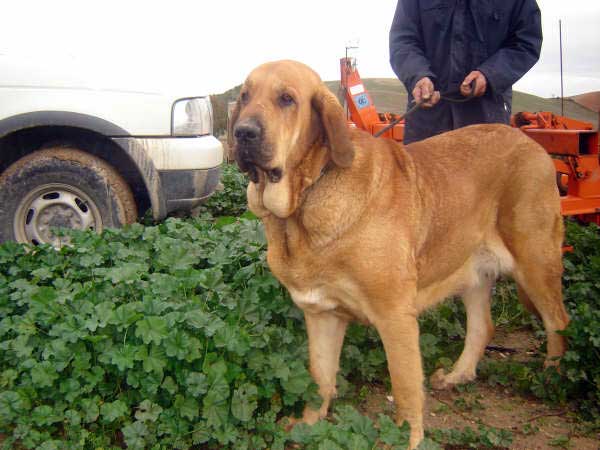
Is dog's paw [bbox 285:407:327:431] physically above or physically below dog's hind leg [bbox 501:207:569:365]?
below

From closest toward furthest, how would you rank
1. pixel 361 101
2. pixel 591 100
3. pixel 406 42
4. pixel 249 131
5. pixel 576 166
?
1. pixel 249 131
2. pixel 406 42
3. pixel 591 100
4. pixel 576 166
5. pixel 361 101

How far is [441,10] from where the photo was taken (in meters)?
4.32

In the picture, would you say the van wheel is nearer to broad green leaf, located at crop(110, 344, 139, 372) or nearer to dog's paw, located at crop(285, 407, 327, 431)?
broad green leaf, located at crop(110, 344, 139, 372)

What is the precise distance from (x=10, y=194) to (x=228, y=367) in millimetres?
2845

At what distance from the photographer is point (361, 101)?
32.5 feet

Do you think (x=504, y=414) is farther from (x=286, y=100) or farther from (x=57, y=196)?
(x=57, y=196)

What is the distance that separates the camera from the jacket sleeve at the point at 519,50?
408 centimetres

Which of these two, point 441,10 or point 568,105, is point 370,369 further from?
point 568,105

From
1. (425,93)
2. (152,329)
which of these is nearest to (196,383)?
(152,329)

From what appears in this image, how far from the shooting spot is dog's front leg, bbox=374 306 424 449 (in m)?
2.91

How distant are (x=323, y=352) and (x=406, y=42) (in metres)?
2.49

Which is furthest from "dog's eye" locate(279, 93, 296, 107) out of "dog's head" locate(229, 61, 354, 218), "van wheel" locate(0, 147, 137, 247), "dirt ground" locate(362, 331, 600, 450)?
"van wheel" locate(0, 147, 137, 247)

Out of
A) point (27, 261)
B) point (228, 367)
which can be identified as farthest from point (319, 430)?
point (27, 261)

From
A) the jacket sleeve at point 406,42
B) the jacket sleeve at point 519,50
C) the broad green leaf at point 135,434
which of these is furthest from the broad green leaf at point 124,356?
the jacket sleeve at point 519,50
